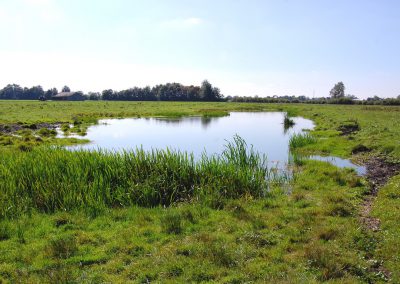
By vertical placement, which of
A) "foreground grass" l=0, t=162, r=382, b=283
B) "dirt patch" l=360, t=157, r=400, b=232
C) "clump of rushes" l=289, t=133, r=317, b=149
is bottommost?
"foreground grass" l=0, t=162, r=382, b=283

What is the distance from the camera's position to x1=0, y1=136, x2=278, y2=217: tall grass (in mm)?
13617

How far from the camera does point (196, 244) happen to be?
955cm

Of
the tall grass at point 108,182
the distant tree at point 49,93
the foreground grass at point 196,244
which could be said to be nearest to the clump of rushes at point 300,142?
the tall grass at point 108,182

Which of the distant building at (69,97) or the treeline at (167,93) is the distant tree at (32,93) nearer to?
the treeline at (167,93)

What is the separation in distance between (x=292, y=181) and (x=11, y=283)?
543 inches

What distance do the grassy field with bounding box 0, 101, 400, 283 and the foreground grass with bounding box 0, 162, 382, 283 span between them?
4 cm

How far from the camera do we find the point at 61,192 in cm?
A: 1388

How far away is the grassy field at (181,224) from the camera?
26.9 ft

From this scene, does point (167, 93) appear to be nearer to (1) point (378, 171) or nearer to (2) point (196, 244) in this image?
(1) point (378, 171)

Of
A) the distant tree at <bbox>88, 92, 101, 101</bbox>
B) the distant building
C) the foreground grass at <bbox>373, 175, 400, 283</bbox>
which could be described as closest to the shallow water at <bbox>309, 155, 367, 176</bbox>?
the foreground grass at <bbox>373, 175, 400, 283</bbox>

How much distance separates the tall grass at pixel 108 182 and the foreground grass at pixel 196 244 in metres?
1.15

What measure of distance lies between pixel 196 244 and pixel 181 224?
5.69 ft

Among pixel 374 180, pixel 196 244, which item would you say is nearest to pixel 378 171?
pixel 374 180

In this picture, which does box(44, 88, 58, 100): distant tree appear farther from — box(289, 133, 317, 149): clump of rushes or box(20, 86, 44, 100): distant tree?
box(289, 133, 317, 149): clump of rushes
